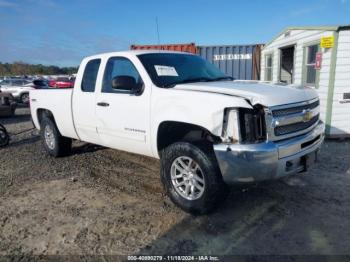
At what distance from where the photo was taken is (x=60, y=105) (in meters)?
6.09

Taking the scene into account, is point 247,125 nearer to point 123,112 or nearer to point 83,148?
point 123,112

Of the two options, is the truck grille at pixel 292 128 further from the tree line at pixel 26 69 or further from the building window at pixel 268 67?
the tree line at pixel 26 69

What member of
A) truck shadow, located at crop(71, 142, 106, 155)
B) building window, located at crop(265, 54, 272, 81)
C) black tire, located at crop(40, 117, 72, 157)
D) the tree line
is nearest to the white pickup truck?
black tire, located at crop(40, 117, 72, 157)

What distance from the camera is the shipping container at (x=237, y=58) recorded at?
14.8 metres

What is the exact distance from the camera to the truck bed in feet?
19.3

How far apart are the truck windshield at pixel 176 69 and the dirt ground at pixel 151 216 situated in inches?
63.9

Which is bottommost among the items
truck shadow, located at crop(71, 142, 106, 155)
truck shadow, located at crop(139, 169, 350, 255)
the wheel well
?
truck shadow, located at crop(71, 142, 106, 155)

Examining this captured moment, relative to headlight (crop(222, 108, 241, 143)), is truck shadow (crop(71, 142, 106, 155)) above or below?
below

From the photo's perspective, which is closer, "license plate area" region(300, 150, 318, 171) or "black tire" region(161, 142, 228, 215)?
"black tire" region(161, 142, 228, 215)

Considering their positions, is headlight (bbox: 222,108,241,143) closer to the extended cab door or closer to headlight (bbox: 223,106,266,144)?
headlight (bbox: 223,106,266,144)

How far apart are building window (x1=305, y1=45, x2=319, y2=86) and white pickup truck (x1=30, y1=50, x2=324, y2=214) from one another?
466 cm

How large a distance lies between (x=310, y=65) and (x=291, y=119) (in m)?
5.99

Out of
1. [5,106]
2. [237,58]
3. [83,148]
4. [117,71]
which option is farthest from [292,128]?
[5,106]

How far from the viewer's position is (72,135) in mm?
6051
